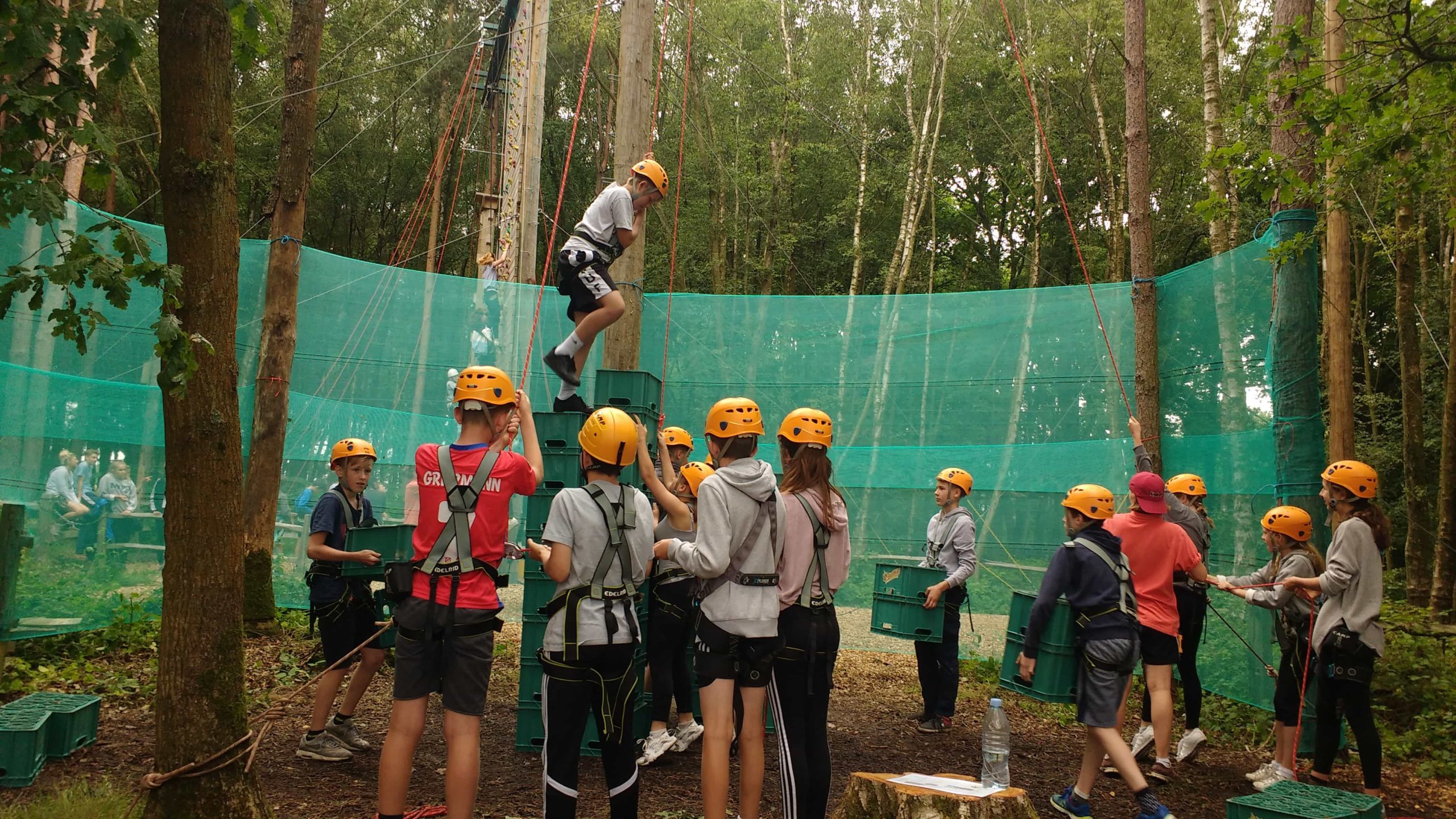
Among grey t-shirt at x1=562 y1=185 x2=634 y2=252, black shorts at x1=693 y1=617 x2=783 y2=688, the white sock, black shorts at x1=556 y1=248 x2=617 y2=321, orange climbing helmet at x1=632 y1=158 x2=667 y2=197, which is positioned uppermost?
orange climbing helmet at x1=632 y1=158 x2=667 y2=197

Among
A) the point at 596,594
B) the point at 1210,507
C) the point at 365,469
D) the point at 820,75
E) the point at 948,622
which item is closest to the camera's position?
the point at 596,594

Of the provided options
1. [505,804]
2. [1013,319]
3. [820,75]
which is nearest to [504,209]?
[1013,319]

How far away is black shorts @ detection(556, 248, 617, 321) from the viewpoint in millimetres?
5480

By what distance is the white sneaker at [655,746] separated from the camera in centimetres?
548

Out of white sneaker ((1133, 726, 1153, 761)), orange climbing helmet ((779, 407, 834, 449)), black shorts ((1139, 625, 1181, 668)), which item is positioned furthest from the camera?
white sneaker ((1133, 726, 1153, 761))

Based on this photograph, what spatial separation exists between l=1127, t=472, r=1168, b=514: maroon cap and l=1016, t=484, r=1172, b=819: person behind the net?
69 centimetres

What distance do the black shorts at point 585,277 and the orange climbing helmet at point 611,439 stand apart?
1.75 metres

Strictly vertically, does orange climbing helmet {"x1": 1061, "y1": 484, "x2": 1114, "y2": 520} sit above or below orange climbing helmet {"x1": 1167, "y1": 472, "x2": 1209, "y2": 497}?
below

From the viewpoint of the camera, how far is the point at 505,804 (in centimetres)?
475

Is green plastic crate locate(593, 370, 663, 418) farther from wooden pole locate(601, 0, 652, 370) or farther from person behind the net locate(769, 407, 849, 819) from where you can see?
wooden pole locate(601, 0, 652, 370)

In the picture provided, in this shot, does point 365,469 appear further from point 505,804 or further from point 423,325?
point 423,325

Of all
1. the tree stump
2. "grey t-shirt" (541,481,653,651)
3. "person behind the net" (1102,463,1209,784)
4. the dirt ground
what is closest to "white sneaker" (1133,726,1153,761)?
the dirt ground

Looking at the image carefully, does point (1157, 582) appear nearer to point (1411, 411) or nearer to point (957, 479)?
point (957, 479)

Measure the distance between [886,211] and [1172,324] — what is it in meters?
19.8
